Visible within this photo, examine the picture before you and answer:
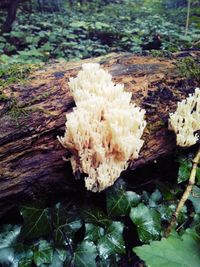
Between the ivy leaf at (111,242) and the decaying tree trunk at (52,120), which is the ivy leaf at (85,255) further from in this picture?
the decaying tree trunk at (52,120)

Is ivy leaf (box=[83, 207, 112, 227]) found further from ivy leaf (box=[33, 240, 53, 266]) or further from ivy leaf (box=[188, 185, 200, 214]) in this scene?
ivy leaf (box=[188, 185, 200, 214])

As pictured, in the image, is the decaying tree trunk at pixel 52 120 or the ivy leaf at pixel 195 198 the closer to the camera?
the decaying tree trunk at pixel 52 120

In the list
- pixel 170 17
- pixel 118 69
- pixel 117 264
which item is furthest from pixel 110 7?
pixel 117 264

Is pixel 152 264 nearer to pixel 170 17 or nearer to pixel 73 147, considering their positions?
pixel 73 147

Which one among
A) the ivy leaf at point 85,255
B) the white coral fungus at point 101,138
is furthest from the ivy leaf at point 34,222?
the white coral fungus at point 101,138

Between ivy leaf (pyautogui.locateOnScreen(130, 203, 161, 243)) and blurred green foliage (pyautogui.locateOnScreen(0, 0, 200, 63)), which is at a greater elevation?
blurred green foliage (pyautogui.locateOnScreen(0, 0, 200, 63))

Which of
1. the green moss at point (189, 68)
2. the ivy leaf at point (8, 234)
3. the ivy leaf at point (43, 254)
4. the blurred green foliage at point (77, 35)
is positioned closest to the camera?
the ivy leaf at point (43, 254)

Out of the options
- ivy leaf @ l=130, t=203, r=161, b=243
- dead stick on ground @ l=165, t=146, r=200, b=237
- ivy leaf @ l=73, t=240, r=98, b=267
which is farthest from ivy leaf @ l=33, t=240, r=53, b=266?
dead stick on ground @ l=165, t=146, r=200, b=237
